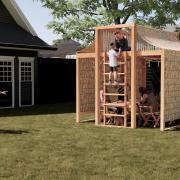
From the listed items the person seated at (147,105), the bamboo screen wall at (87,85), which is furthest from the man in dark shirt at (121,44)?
the bamboo screen wall at (87,85)

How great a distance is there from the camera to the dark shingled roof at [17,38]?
2224 cm

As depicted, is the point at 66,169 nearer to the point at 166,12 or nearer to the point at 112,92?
the point at 112,92

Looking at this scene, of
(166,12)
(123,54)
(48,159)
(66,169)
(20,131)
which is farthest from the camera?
(166,12)

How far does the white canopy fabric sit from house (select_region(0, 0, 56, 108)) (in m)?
7.86

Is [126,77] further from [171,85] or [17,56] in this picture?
[17,56]

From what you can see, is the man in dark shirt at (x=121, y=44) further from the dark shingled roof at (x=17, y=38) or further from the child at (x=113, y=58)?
the dark shingled roof at (x=17, y=38)

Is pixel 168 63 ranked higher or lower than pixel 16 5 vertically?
lower

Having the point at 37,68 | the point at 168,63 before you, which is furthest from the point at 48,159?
the point at 37,68

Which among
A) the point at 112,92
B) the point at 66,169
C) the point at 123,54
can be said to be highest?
the point at 123,54

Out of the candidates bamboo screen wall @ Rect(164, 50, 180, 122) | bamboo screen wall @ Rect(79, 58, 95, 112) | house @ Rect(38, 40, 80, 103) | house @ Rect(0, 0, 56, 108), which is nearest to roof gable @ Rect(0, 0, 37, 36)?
house @ Rect(0, 0, 56, 108)

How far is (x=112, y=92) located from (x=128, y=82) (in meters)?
0.63

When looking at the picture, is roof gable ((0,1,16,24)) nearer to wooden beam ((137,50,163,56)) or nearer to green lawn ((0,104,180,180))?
green lawn ((0,104,180,180))

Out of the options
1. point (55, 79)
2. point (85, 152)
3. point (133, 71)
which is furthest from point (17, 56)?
point (85, 152)

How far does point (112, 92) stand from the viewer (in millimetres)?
15719
